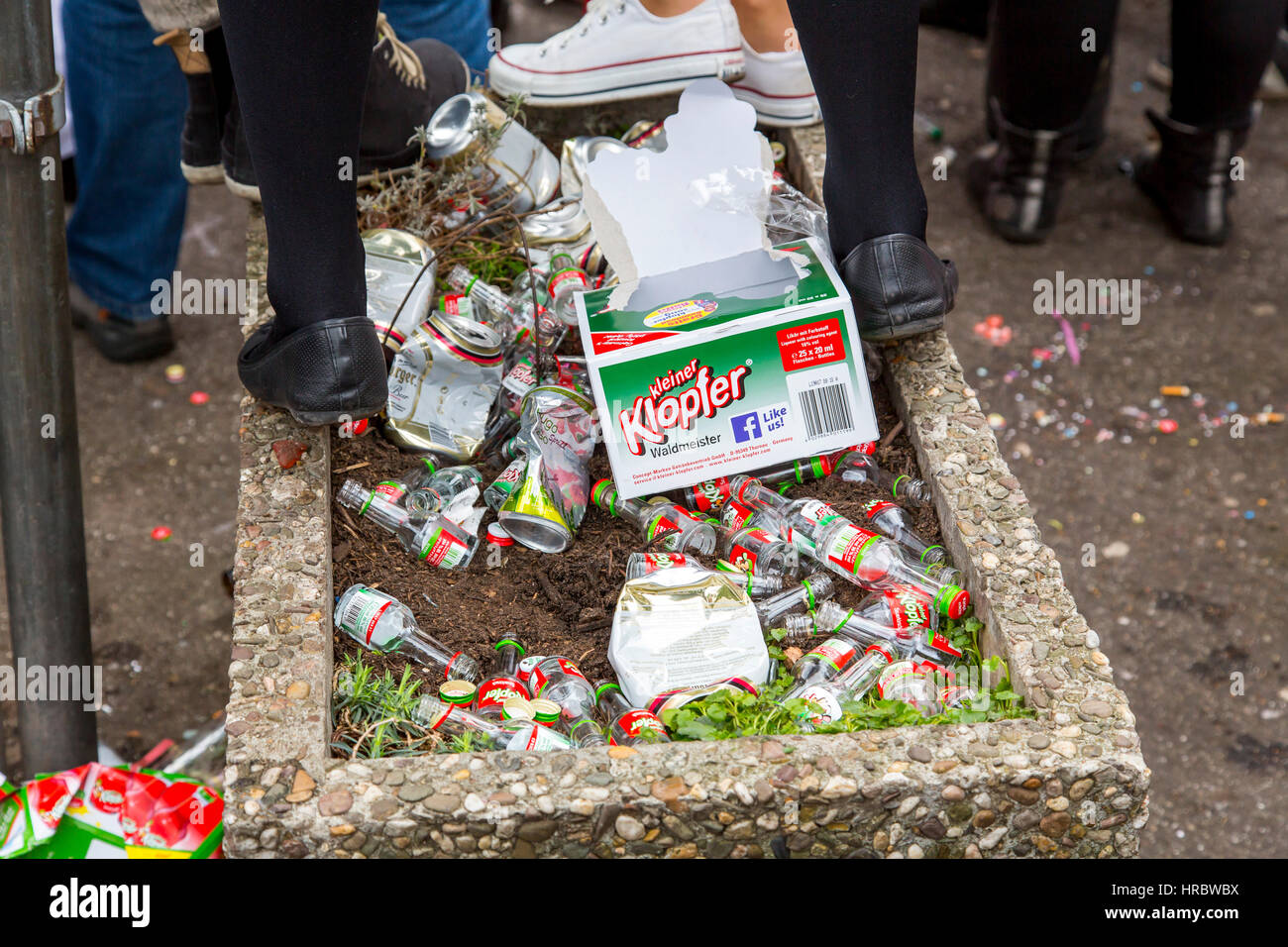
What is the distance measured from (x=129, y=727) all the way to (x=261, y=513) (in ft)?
3.38

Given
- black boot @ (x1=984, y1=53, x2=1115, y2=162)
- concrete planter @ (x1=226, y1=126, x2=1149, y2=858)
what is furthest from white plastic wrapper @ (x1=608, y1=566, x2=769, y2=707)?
black boot @ (x1=984, y1=53, x2=1115, y2=162)

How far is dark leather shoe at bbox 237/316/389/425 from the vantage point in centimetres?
181

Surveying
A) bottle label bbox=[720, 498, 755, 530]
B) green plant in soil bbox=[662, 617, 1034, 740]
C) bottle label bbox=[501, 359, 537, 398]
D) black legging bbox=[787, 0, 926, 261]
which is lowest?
bottle label bbox=[720, 498, 755, 530]

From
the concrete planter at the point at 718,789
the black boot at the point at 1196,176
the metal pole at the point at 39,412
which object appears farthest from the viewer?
the black boot at the point at 1196,176

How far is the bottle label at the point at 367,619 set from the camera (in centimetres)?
172

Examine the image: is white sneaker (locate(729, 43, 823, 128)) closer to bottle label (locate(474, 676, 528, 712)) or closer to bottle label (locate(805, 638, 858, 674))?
bottle label (locate(805, 638, 858, 674))

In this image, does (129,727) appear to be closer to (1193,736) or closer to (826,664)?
(826,664)

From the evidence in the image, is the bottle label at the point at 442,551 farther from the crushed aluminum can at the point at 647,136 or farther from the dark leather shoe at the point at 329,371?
the crushed aluminum can at the point at 647,136

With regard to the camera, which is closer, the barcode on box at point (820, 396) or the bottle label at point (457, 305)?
the barcode on box at point (820, 396)

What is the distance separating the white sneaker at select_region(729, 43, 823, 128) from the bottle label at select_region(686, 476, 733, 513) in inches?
41.3

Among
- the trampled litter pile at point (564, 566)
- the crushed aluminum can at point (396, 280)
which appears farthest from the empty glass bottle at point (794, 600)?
the crushed aluminum can at point (396, 280)

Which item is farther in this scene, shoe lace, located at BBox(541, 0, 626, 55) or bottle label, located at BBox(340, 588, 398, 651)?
shoe lace, located at BBox(541, 0, 626, 55)

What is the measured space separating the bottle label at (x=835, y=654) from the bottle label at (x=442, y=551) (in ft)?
1.80

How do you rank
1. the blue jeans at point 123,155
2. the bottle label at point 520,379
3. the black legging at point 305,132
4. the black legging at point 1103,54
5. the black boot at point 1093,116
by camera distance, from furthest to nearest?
the black boot at point 1093,116 < the black legging at point 1103,54 < the blue jeans at point 123,155 < the bottle label at point 520,379 < the black legging at point 305,132
